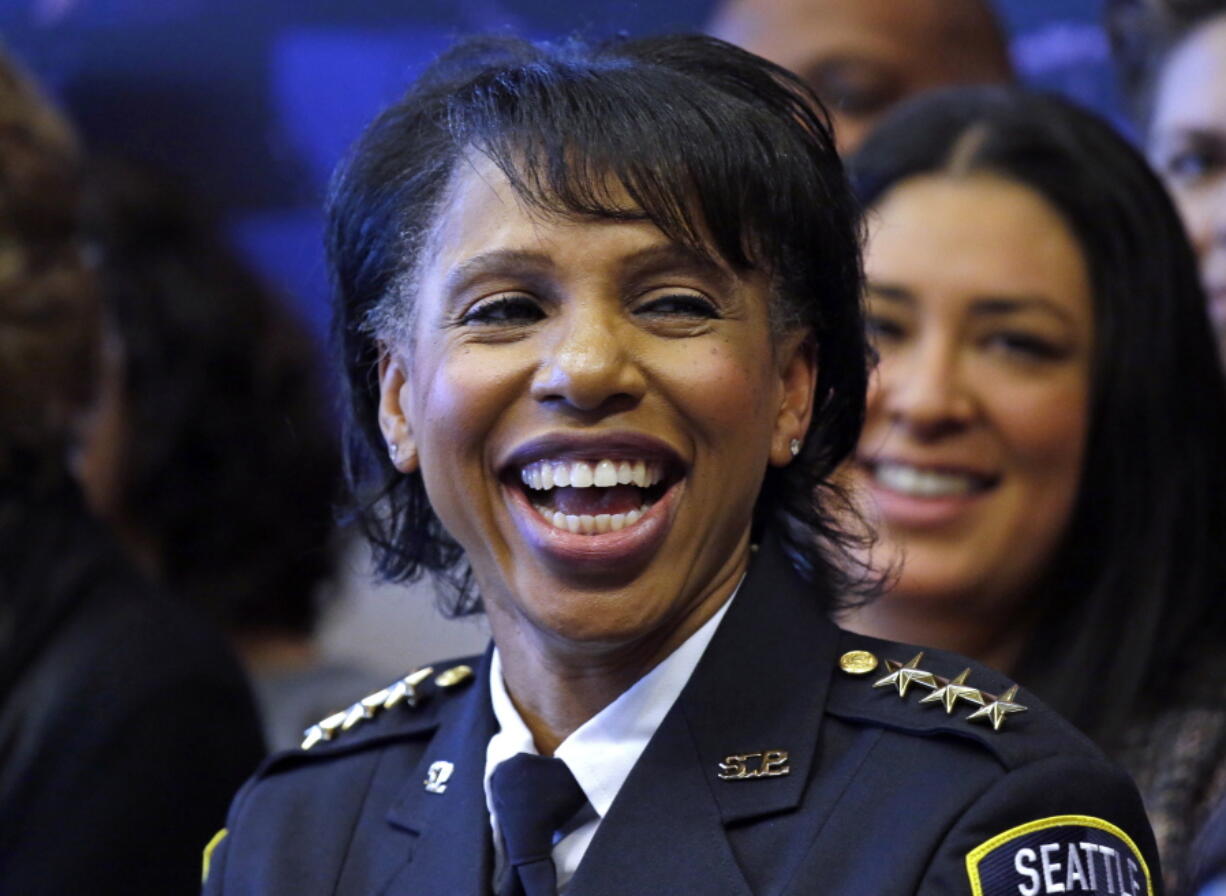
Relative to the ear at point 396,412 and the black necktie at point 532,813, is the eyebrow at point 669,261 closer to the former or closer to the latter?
the ear at point 396,412

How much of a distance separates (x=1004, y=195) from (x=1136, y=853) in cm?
152

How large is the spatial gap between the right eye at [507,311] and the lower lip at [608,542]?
0.19 m

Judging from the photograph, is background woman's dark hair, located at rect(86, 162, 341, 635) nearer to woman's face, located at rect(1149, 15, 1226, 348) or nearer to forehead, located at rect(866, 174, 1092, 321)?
forehead, located at rect(866, 174, 1092, 321)

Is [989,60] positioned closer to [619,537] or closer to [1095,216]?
[1095,216]

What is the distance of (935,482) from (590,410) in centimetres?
124

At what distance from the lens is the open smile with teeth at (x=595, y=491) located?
1903 millimetres

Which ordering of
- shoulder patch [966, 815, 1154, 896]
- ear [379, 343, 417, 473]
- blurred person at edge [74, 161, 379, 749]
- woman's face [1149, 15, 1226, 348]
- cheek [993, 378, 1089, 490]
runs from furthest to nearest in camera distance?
blurred person at edge [74, 161, 379, 749]
woman's face [1149, 15, 1226, 348]
cheek [993, 378, 1089, 490]
ear [379, 343, 417, 473]
shoulder patch [966, 815, 1154, 896]

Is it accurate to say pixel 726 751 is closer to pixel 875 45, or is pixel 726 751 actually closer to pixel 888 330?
pixel 888 330

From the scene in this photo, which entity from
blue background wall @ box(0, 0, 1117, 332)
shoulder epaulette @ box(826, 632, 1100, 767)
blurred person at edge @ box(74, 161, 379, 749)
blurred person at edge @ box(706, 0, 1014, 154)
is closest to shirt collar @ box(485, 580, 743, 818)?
shoulder epaulette @ box(826, 632, 1100, 767)

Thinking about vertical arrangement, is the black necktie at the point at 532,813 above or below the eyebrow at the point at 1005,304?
below

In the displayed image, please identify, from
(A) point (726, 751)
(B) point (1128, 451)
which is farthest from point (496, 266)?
(B) point (1128, 451)

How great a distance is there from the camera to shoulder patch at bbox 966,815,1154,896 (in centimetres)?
173

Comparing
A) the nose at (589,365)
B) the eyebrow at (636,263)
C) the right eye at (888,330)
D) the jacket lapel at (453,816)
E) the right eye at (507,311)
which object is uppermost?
the eyebrow at (636,263)

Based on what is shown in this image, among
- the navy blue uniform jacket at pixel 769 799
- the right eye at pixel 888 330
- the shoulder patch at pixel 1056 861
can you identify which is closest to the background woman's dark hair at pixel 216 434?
the right eye at pixel 888 330
